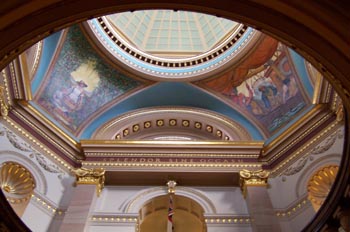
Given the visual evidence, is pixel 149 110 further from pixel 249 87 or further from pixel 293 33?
pixel 293 33

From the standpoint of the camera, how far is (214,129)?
13.4m

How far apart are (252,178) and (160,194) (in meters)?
2.32

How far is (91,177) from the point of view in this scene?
412 inches

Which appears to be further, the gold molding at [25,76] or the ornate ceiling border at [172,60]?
the ornate ceiling border at [172,60]

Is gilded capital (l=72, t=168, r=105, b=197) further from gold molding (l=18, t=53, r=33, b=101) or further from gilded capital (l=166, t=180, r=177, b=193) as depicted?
gold molding (l=18, t=53, r=33, b=101)

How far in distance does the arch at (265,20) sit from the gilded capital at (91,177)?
5401 mm

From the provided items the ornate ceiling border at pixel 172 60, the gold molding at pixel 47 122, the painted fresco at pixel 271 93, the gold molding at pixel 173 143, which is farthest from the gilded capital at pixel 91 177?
the painted fresco at pixel 271 93

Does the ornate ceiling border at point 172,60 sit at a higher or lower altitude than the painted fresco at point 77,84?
higher

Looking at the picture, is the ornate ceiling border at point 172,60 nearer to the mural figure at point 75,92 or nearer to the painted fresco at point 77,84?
the painted fresco at point 77,84

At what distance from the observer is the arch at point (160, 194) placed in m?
10.1

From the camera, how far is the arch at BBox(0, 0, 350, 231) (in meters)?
4.82

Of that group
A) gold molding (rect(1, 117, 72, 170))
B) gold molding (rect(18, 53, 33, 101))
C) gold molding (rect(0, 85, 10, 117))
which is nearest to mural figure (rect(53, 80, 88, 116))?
gold molding (rect(18, 53, 33, 101))

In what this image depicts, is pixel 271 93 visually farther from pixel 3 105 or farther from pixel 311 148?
pixel 3 105

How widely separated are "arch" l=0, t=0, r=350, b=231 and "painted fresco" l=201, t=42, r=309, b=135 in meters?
6.63
